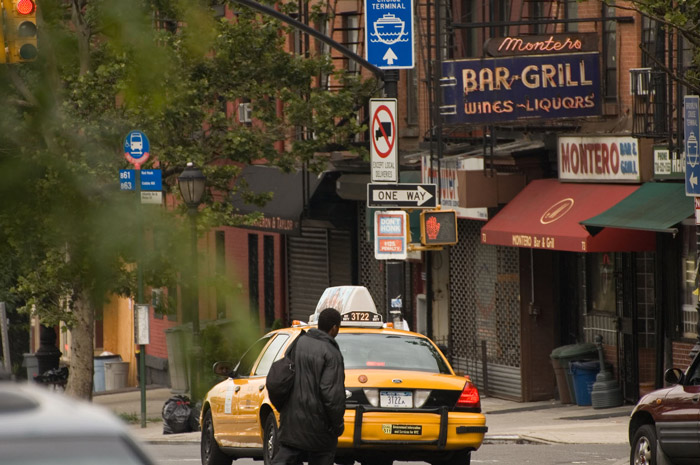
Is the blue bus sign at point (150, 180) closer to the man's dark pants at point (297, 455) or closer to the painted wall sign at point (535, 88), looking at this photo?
the painted wall sign at point (535, 88)

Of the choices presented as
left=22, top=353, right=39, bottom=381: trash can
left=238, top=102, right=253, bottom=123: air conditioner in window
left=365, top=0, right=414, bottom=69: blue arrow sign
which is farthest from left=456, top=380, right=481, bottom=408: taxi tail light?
left=22, top=353, right=39, bottom=381: trash can

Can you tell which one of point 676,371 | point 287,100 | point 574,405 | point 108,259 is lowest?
point 574,405

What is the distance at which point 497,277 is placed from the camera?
2467 cm

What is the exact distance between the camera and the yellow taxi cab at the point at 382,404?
12.7 meters

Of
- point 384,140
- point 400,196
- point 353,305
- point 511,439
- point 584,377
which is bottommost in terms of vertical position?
point 511,439

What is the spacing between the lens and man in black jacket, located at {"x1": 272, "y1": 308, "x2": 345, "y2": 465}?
10.6 meters

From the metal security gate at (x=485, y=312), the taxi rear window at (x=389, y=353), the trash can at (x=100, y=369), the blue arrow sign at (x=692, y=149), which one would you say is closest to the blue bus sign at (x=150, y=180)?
the metal security gate at (x=485, y=312)

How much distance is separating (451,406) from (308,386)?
2531 mm

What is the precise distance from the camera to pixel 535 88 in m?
21.6

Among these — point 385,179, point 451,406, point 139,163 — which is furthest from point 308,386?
point 139,163

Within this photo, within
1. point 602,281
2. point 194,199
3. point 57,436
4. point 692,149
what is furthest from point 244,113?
point 57,436

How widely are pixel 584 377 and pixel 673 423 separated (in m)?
10.4

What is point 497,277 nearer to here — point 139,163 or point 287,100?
point 287,100

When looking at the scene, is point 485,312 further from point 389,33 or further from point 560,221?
point 389,33
